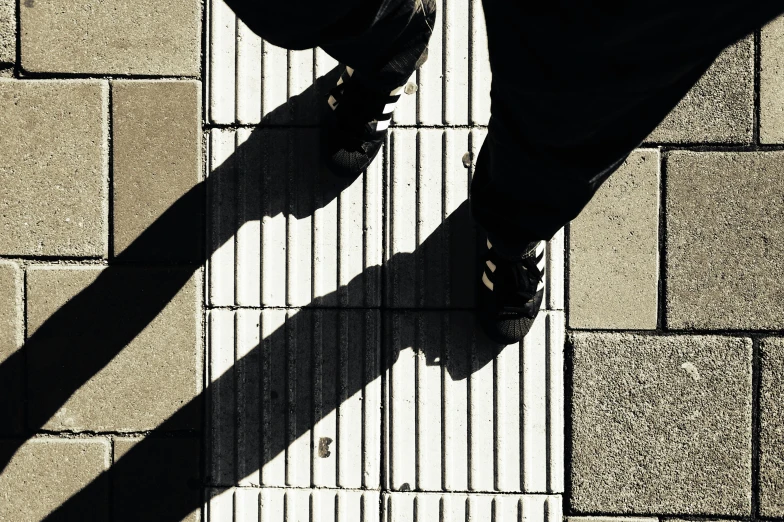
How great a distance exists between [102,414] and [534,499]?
1.67 metres

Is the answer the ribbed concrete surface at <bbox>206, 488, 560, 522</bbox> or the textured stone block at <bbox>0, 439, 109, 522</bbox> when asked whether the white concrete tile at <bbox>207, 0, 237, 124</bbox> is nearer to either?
the textured stone block at <bbox>0, 439, 109, 522</bbox>

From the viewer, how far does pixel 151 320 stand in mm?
2504

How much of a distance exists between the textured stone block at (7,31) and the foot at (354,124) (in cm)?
128

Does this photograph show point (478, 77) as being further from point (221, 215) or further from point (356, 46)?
point (221, 215)

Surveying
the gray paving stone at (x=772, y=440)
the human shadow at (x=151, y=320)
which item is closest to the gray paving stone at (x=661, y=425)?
the gray paving stone at (x=772, y=440)

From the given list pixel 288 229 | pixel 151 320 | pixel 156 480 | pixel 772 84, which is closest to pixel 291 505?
pixel 156 480

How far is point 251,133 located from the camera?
8.28 feet

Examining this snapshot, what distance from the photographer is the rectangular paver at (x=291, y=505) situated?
245cm

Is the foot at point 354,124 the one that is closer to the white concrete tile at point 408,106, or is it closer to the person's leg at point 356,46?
the person's leg at point 356,46

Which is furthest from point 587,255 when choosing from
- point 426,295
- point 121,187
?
point 121,187

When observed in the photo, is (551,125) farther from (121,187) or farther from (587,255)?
(121,187)

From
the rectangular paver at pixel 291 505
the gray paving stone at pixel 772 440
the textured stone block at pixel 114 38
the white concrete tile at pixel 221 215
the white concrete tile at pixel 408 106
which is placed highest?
the textured stone block at pixel 114 38

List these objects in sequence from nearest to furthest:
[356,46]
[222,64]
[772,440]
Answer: [356,46]
[772,440]
[222,64]

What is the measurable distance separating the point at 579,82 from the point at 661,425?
1.60m
